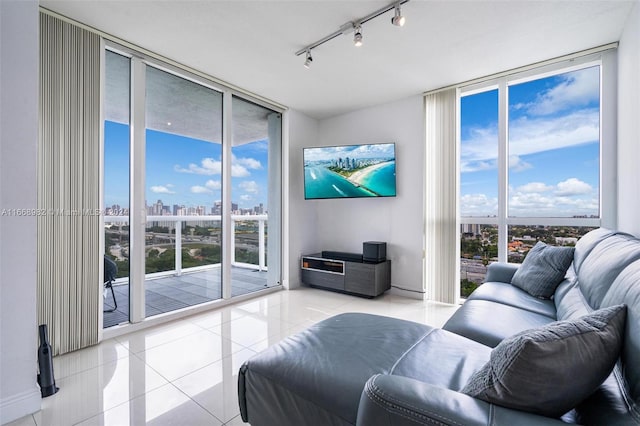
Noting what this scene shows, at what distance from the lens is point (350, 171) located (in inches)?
164

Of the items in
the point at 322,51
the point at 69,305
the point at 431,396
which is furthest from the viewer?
the point at 322,51

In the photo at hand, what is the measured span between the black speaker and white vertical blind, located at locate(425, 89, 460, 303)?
0.57 meters

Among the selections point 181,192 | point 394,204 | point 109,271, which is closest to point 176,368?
point 109,271

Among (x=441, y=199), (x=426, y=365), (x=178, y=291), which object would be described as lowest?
(x=178, y=291)

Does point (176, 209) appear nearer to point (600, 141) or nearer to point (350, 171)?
point (350, 171)

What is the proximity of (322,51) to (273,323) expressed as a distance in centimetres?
277

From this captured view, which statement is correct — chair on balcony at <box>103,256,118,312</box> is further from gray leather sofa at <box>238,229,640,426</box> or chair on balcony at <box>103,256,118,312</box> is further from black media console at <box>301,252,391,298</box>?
black media console at <box>301,252,391,298</box>

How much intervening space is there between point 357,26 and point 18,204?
8.68 ft

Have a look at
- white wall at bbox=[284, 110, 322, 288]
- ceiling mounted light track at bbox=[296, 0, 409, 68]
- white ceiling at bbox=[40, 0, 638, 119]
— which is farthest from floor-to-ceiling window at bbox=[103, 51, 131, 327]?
white wall at bbox=[284, 110, 322, 288]

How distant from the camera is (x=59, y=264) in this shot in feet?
7.57

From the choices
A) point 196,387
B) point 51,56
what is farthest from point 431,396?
point 51,56

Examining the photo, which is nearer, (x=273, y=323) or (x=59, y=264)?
(x=59, y=264)

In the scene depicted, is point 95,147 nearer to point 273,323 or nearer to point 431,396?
point 273,323

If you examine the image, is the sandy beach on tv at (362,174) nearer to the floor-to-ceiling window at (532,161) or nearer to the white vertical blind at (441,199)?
the white vertical blind at (441,199)
